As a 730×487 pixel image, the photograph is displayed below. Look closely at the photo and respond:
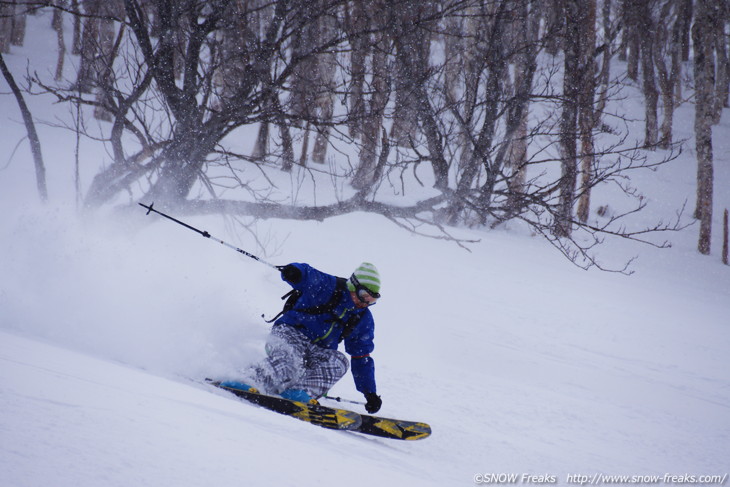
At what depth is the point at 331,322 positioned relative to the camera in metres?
4.86

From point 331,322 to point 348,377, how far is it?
1698 mm

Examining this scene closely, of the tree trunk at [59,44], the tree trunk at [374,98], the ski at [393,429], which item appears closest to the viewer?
the ski at [393,429]

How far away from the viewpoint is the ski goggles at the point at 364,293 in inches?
186

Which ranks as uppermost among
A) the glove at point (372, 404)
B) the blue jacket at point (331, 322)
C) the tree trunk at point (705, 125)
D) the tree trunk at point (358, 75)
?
the tree trunk at point (705, 125)

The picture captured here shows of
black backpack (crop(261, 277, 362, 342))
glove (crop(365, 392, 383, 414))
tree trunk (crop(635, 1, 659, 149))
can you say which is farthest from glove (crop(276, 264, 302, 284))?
tree trunk (crop(635, 1, 659, 149))

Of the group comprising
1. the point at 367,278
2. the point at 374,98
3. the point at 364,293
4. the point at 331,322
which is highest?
the point at 374,98

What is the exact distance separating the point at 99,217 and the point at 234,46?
3135 millimetres

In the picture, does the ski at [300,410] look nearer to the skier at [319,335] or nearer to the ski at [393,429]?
the ski at [393,429]

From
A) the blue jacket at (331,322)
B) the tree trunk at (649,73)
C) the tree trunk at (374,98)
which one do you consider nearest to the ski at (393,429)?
the blue jacket at (331,322)

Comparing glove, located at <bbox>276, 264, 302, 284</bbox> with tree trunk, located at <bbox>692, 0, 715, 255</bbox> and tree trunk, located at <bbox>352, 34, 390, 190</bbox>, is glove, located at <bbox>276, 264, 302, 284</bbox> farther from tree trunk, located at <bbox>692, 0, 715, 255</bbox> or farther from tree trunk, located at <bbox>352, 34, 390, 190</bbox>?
tree trunk, located at <bbox>692, 0, 715, 255</bbox>

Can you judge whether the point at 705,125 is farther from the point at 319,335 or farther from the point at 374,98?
the point at 319,335

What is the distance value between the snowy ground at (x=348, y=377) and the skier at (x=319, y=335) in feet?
2.04

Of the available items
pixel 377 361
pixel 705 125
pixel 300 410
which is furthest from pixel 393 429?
pixel 705 125

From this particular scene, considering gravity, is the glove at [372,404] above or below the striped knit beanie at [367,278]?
below
